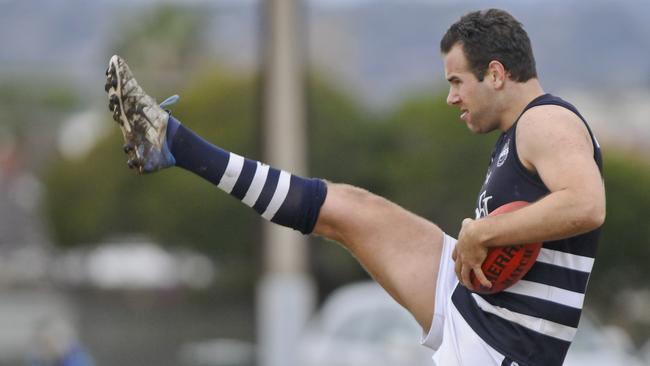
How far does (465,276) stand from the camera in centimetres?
459

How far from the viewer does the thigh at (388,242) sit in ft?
16.5

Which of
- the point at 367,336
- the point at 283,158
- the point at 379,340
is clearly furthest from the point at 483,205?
the point at 283,158

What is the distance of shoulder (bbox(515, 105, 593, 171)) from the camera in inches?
171

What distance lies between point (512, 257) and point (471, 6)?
52.1 ft

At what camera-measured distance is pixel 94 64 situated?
2656 centimetres

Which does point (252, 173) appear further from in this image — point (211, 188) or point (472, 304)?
point (211, 188)

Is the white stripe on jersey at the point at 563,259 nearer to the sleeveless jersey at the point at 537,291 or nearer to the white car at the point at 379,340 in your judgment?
the sleeveless jersey at the point at 537,291

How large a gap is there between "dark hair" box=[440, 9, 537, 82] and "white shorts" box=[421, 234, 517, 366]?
2.57 feet

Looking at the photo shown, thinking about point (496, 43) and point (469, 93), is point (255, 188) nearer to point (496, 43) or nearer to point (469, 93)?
point (469, 93)

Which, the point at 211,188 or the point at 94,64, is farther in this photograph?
the point at 94,64

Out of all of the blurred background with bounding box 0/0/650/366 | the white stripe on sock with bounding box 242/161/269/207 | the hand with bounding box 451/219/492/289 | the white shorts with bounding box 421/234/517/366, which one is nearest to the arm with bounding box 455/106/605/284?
the hand with bounding box 451/219/492/289

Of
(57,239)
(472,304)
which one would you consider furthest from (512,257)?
(57,239)

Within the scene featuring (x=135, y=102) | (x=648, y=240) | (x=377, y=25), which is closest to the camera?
(x=135, y=102)

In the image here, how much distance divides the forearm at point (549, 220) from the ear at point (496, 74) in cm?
48
